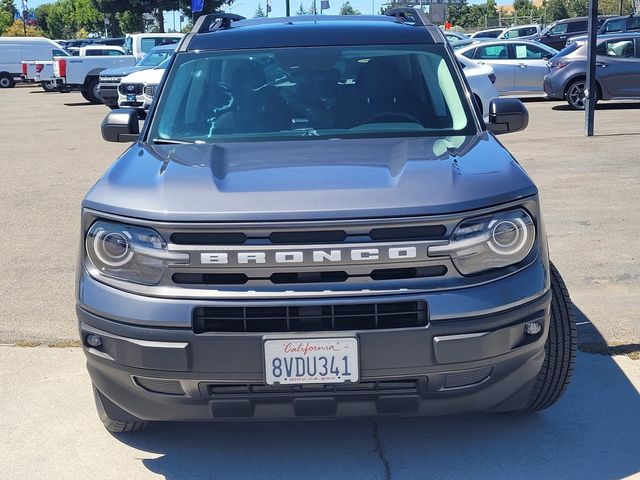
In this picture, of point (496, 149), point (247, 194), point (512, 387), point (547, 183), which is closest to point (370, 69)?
point (496, 149)

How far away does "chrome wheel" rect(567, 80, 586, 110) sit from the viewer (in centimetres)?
1931

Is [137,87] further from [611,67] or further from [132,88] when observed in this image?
[611,67]

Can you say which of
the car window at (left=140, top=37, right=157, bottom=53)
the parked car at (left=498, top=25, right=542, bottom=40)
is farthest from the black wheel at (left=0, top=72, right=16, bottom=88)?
the parked car at (left=498, top=25, right=542, bottom=40)

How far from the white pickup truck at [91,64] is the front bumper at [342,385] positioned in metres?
25.7

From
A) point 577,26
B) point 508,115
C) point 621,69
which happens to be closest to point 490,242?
point 508,115

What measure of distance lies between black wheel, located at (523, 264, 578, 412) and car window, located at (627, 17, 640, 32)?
28.4 metres

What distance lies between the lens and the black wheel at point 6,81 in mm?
39625

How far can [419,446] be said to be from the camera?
405cm

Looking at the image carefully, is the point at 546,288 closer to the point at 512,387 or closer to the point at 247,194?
the point at 512,387

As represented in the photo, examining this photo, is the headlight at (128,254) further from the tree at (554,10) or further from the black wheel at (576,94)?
the tree at (554,10)

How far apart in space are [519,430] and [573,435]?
0.74 feet

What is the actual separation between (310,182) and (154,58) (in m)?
19.7

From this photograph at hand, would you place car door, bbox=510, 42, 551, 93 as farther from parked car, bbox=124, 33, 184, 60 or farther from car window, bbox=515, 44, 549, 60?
parked car, bbox=124, 33, 184, 60

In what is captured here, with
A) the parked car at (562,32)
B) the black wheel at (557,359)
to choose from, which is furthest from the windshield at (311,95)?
the parked car at (562,32)
